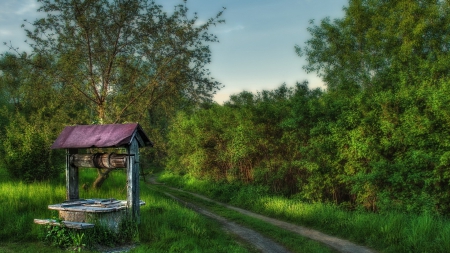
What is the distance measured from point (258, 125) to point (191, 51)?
5.27 m

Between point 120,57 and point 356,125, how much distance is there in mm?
→ 9073

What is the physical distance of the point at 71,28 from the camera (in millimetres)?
13859

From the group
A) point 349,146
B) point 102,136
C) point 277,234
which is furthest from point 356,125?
point 102,136

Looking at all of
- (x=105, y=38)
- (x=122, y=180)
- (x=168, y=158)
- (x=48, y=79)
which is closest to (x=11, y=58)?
(x=48, y=79)

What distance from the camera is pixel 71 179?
10.5 meters

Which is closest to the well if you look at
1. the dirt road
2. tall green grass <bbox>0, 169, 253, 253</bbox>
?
tall green grass <bbox>0, 169, 253, 253</bbox>

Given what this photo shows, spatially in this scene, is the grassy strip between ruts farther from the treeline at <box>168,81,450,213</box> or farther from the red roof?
the red roof

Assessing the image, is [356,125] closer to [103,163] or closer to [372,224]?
[372,224]

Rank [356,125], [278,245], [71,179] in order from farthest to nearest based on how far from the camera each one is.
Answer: [356,125], [71,179], [278,245]

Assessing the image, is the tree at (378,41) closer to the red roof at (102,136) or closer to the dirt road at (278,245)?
the dirt road at (278,245)

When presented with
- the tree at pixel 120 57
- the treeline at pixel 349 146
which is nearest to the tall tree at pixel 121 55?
the tree at pixel 120 57

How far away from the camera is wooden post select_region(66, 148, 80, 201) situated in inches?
411

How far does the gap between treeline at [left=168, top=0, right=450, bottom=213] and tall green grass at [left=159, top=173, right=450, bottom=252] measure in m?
1.36

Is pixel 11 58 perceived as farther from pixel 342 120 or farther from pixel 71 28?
pixel 342 120
